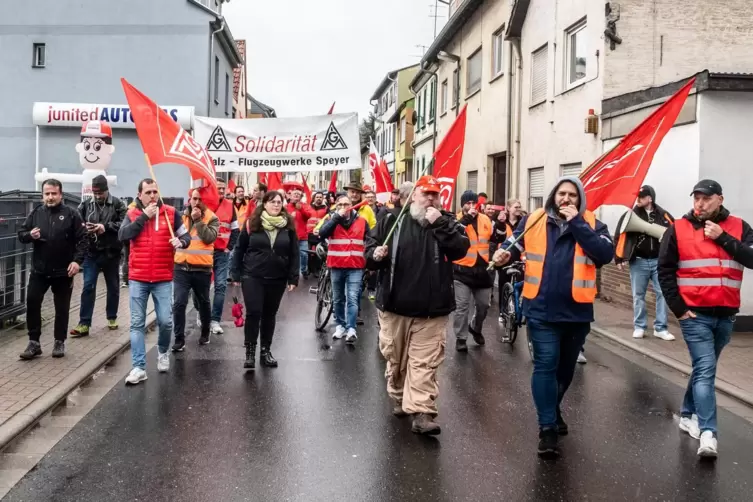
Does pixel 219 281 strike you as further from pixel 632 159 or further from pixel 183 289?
pixel 632 159

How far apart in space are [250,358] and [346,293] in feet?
A: 6.59

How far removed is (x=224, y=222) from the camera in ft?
33.7

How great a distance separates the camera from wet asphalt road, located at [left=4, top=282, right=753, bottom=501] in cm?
448

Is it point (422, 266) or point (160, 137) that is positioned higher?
point (160, 137)

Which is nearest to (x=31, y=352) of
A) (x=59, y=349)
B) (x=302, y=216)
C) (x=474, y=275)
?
(x=59, y=349)

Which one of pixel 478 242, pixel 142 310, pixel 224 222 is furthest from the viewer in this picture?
pixel 224 222

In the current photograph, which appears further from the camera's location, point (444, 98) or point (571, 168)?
point (444, 98)

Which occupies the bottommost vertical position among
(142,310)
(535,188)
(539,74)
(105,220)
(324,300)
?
(324,300)

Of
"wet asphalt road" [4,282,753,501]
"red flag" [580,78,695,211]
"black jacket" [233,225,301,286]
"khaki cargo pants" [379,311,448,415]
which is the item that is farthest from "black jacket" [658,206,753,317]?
"black jacket" [233,225,301,286]

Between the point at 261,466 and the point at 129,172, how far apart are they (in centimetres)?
2152

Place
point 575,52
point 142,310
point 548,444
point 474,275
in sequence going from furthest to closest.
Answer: point 575,52 < point 474,275 < point 142,310 < point 548,444

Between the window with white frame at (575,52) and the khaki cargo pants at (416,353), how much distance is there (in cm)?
1041

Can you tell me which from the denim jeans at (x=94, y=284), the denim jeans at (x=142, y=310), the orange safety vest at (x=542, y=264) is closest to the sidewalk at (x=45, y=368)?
the denim jeans at (x=94, y=284)

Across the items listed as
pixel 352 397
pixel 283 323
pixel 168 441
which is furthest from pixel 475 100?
pixel 168 441
